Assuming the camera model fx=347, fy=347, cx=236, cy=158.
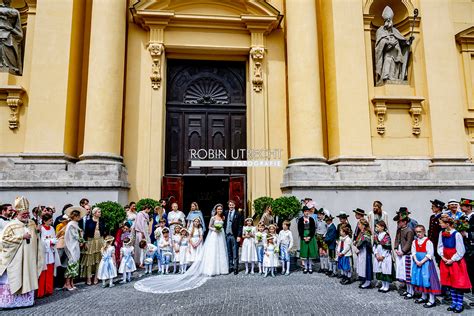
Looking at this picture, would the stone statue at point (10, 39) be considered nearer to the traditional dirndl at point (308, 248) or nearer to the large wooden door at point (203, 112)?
the large wooden door at point (203, 112)

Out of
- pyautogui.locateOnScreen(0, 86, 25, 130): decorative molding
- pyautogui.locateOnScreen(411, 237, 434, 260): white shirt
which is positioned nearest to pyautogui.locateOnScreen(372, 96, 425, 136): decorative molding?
pyautogui.locateOnScreen(411, 237, 434, 260): white shirt

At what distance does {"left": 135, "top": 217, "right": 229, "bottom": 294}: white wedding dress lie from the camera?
7.71 m

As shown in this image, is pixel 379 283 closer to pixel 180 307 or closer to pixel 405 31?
pixel 180 307

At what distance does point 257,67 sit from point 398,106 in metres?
5.23

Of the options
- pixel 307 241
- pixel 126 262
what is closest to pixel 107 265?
pixel 126 262

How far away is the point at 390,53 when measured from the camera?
1253 centimetres

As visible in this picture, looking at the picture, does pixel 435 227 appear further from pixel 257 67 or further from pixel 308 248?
pixel 257 67

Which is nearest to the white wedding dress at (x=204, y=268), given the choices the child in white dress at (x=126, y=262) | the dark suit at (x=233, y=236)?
the dark suit at (x=233, y=236)

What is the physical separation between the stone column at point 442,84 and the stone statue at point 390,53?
0.73 m

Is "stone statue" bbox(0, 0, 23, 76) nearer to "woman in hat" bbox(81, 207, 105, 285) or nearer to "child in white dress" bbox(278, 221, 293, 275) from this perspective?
"woman in hat" bbox(81, 207, 105, 285)

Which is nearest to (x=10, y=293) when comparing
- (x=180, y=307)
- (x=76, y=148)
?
(x=180, y=307)

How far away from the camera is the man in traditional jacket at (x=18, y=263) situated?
6082mm

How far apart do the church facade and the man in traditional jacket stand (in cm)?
388

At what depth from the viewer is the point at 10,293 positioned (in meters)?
6.07
